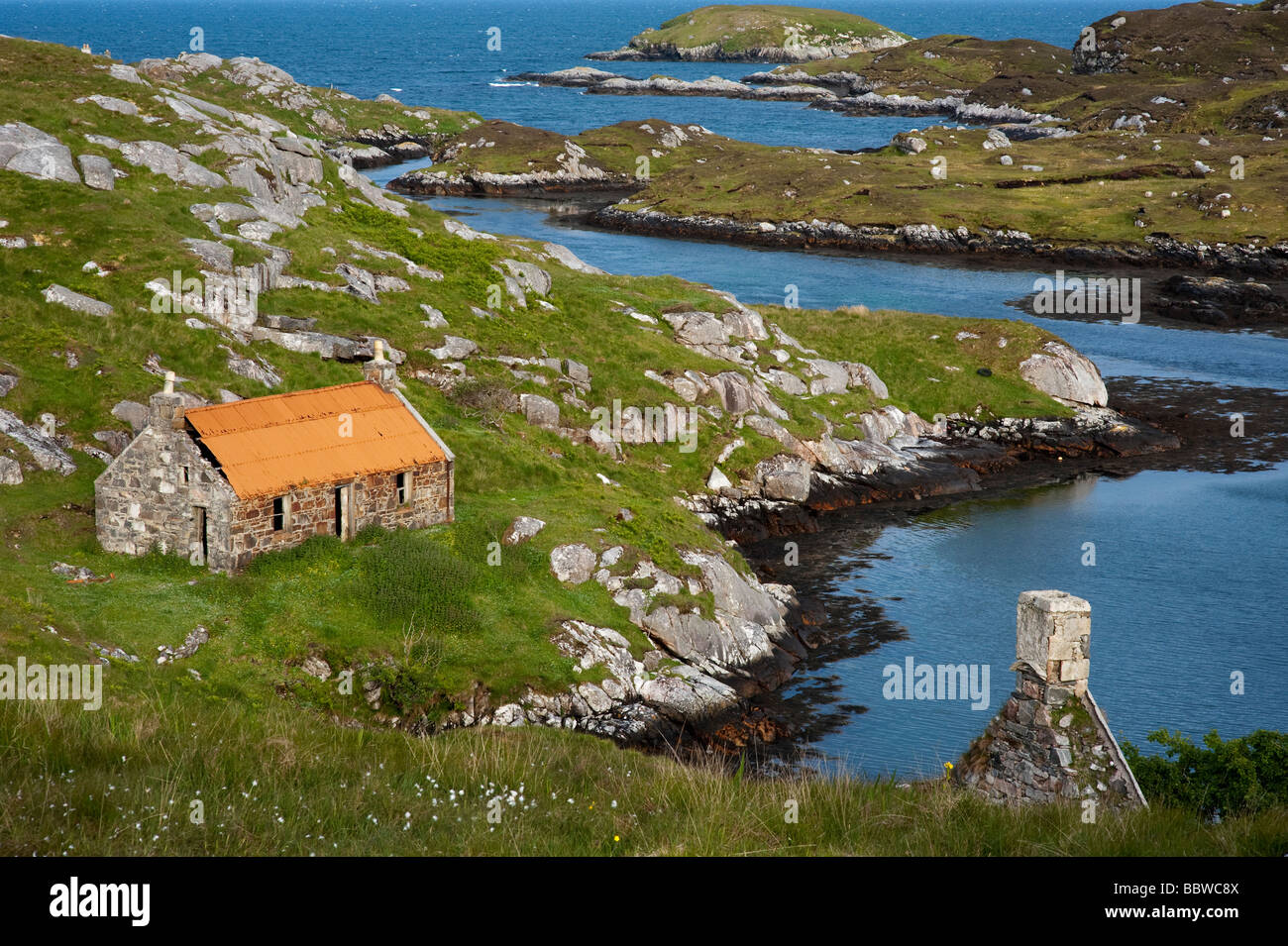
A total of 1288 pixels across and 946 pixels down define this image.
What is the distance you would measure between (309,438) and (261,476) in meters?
2.54

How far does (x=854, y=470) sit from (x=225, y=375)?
33016mm

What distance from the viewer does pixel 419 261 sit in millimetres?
60281

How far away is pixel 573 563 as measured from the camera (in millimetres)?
39406

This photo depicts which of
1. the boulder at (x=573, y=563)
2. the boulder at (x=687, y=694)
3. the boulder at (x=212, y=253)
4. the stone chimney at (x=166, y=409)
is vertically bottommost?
the boulder at (x=687, y=694)

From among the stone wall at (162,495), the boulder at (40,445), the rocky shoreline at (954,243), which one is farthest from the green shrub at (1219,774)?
the rocky shoreline at (954,243)

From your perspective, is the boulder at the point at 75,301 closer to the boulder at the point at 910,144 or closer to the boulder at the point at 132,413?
the boulder at the point at 132,413

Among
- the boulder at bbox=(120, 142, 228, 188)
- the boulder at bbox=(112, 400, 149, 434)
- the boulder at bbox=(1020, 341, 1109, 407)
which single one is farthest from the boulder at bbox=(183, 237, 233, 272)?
the boulder at bbox=(1020, 341, 1109, 407)

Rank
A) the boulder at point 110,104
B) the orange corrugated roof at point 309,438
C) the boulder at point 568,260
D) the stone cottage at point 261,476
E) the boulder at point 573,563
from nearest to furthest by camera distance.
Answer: the stone cottage at point 261,476
the orange corrugated roof at point 309,438
the boulder at point 573,563
the boulder at point 110,104
the boulder at point 568,260

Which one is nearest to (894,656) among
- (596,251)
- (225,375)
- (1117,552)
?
(1117,552)

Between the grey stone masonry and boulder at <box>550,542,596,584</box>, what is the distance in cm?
1977

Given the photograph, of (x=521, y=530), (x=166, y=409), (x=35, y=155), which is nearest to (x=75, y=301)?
(x=35, y=155)

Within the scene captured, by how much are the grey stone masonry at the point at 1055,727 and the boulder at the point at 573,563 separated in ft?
64.9

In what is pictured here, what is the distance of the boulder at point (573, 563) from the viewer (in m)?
39.1
